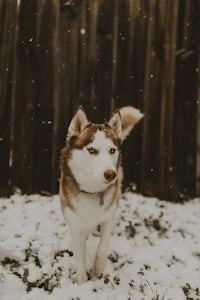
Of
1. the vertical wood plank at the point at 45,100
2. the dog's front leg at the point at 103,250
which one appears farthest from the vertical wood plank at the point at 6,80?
the dog's front leg at the point at 103,250

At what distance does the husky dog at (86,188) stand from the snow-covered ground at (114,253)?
297mm

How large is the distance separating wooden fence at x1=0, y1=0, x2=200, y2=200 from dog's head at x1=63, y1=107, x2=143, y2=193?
6.75ft

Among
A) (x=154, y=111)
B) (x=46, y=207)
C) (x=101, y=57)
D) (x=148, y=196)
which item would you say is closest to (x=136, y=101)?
(x=154, y=111)

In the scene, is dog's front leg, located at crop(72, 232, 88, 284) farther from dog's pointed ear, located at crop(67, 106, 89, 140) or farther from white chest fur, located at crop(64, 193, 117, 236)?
dog's pointed ear, located at crop(67, 106, 89, 140)

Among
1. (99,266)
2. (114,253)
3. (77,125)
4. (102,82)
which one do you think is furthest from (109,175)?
(102,82)

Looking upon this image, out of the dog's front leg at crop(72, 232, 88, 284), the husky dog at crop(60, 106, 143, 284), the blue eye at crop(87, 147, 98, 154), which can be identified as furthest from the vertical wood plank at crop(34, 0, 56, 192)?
the blue eye at crop(87, 147, 98, 154)

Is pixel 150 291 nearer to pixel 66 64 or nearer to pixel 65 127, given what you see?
pixel 65 127

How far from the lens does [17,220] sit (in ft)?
18.0

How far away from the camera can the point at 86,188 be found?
4.34 meters

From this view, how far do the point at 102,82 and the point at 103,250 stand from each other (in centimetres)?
304

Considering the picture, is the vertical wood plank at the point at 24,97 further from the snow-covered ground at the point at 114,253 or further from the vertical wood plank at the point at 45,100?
the snow-covered ground at the point at 114,253

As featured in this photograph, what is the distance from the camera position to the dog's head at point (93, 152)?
13.1 ft

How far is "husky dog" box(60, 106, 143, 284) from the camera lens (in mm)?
4203

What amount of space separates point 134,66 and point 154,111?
2.46 feet
